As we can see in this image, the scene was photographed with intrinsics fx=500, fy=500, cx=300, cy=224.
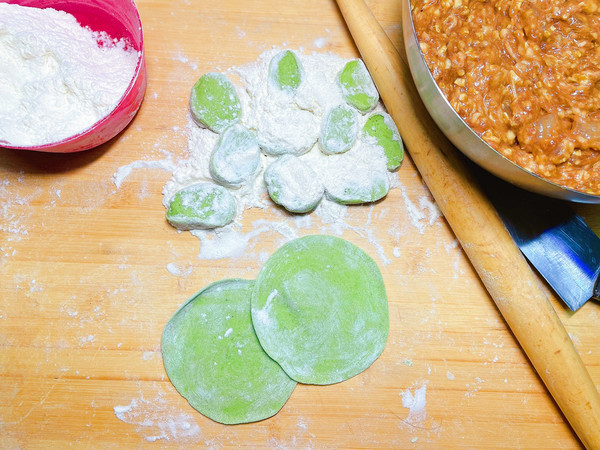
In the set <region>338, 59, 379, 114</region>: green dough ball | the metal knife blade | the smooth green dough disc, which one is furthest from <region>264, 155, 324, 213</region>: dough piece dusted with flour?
the metal knife blade

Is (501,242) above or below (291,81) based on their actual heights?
below

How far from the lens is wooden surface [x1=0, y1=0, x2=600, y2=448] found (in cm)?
116

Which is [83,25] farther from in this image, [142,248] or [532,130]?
[532,130]

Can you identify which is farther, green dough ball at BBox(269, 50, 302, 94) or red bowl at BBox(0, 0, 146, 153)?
green dough ball at BBox(269, 50, 302, 94)

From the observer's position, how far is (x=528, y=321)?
44.9 inches

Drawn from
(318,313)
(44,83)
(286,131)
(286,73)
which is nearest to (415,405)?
(318,313)

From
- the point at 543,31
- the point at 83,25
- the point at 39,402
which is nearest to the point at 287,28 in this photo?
the point at 83,25

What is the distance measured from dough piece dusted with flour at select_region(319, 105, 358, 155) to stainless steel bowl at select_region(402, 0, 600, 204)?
0.19 m

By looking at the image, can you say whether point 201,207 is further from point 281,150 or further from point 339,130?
point 339,130

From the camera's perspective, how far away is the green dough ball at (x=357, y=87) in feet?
4.05

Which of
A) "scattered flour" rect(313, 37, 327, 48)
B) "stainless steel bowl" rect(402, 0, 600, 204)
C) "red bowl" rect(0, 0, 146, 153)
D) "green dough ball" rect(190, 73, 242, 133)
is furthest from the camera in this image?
"scattered flour" rect(313, 37, 327, 48)

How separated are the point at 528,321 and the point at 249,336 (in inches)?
25.3

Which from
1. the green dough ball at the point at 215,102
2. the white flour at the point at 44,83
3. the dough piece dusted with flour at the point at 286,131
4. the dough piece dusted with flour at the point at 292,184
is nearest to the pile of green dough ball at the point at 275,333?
the dough piece dusted with flour at the point at 292,184

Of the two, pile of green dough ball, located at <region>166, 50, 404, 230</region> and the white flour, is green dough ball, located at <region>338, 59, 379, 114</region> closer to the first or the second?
pile of green dough ball, located at <region>166, 50, 404, 230</region>
